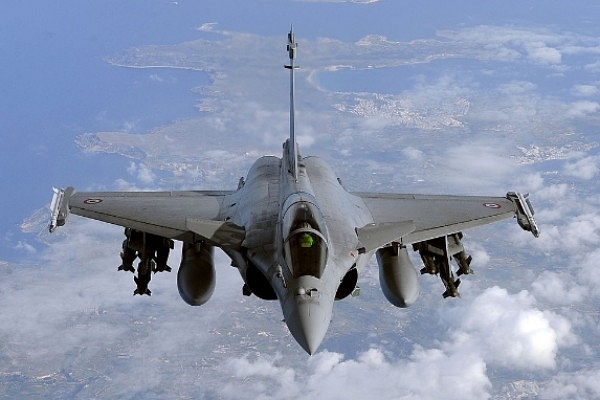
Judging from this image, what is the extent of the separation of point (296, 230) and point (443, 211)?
7350mm

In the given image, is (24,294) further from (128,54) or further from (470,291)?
(128,54)

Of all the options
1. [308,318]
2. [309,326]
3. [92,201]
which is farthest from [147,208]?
[309,326]

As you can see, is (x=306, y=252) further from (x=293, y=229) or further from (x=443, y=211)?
(x=443, y=211)

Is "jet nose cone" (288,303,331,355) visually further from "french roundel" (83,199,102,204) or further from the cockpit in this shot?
"french roundel" (83,199,102,204)

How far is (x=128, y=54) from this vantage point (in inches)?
5428

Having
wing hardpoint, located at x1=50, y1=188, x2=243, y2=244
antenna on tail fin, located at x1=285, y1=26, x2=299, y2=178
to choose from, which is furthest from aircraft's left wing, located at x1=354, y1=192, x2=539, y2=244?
wing hardpoint, located at x1=50, y1=188, x2=243, y2=244

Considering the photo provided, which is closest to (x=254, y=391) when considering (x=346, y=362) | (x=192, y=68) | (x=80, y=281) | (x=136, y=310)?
(x=346, y=362)

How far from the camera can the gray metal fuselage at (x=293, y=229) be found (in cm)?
1202

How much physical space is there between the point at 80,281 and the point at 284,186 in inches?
2045

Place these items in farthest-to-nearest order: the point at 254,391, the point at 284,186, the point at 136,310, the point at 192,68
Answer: the point at 192,68 → the point at 136,310 → the point at 254,391 → the point at 284,186

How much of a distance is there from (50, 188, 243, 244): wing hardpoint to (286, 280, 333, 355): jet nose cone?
4097 millimetres

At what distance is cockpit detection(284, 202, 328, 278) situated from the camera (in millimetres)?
12516

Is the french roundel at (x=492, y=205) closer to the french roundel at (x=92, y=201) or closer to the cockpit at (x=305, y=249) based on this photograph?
the cockpit at (x=305, y=249)

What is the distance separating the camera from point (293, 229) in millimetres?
13008
